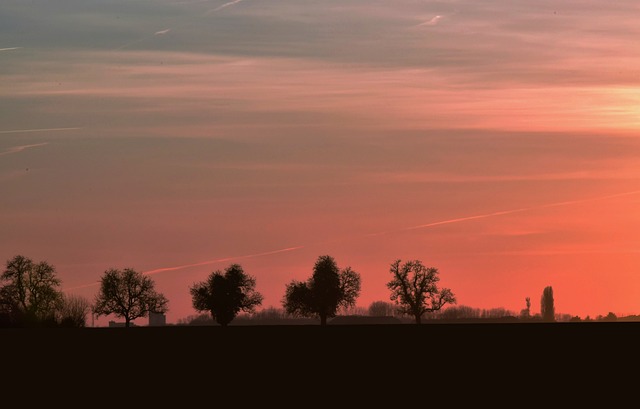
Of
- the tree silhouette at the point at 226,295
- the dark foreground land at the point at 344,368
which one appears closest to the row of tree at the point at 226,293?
the tree silhouette at the point at 226,295

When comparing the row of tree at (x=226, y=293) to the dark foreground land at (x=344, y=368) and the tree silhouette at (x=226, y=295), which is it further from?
the dark foreground land at (x=344, y=368)

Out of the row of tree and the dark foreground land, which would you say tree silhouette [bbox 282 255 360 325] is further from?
the dark foreground land

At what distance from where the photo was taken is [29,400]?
3206 centimetres

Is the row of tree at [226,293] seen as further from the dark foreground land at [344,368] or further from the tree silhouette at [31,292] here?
the dark foreground land at [344,368]

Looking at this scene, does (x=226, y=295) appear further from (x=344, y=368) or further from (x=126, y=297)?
(x=344, y=368)

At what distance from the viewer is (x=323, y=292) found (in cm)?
18575

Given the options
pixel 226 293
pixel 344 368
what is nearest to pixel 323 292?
pixel 226 293

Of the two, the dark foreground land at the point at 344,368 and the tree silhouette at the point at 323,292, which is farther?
the tree silhouette at the point at 323,292

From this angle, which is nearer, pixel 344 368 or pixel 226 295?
pixel 344 368

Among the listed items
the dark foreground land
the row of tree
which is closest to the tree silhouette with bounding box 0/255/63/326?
the row of tree

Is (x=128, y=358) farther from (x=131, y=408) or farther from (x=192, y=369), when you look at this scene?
(x=131, y=408)

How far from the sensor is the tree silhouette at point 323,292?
611ft

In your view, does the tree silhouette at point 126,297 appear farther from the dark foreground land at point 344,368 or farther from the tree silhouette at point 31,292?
the dark foreground land at point 344,368

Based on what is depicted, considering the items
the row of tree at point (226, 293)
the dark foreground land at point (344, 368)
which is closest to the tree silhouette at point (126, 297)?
the row of tree at point (226, 293)
